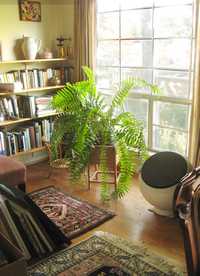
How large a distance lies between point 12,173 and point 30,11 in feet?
Answer: 7.03

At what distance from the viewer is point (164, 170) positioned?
277 cm

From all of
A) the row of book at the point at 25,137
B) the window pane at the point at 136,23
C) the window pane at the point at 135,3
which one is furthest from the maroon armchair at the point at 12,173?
the window pane at the point at 135,3

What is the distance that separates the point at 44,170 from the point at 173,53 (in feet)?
6.64

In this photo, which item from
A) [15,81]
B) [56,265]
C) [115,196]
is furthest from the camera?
[15,81]

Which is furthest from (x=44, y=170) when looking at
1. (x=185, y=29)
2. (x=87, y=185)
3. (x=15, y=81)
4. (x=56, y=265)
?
(x=185, y=29)

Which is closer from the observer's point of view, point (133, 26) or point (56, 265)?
point (56, 265)

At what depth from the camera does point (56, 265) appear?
2256 mm

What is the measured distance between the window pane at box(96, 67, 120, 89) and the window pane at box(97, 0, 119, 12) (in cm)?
69

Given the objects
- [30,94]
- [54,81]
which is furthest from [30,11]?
[30,94]

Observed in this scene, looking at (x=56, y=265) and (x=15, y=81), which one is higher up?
(x=15, y=81)

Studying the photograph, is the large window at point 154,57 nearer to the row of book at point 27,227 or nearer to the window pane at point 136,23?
the window pane at point 136,23

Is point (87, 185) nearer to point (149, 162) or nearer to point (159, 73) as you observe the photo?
point (149, 162)

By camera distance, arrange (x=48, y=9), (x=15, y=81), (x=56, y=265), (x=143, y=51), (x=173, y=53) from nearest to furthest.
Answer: (x=56, y=265) → (x=173, y=53) → (x=143, y=51) → (x=15, y=81) → (x=48, y=9)

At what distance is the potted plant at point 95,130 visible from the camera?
3.18 m
